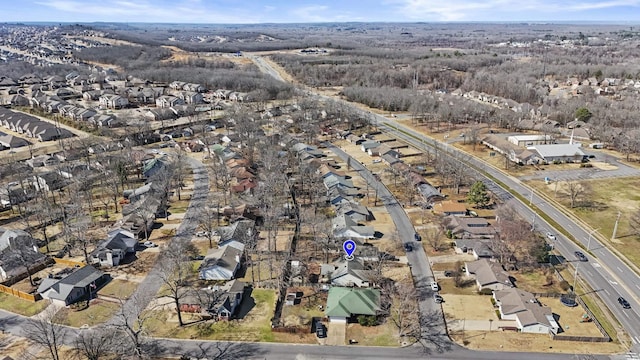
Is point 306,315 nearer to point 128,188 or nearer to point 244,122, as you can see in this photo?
point 128,188

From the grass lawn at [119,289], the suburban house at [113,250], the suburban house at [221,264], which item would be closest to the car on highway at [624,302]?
the suburban house at [221,264]

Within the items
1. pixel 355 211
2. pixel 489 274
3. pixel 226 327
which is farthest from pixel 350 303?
pixel 355 211

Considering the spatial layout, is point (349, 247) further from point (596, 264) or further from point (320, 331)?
point (596, 264)

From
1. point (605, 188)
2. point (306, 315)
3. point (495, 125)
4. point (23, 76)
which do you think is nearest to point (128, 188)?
point (306, 315)

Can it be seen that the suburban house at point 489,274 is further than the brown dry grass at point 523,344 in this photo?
Yes

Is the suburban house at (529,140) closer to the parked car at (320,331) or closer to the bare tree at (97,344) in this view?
the parked car at (320,331)

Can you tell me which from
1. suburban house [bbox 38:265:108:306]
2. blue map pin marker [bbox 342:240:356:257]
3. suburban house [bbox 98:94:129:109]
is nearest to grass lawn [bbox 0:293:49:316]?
suburban house [bbox 38:265:108:306]

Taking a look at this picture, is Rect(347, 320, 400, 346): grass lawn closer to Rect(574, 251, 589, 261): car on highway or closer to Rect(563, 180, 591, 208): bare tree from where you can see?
Rect(574, 251, 589, 261): car on highway
